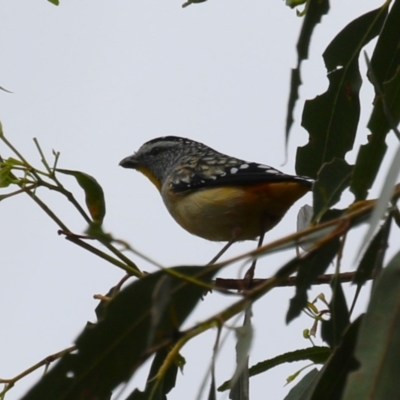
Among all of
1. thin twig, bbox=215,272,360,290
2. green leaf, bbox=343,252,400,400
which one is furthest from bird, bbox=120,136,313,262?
green leaf, bbox=343,252,400,400

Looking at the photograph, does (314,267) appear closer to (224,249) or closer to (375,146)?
(375,146)

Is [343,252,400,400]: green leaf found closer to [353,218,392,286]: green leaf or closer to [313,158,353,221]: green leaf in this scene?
[353,218,392,286]: green leaf

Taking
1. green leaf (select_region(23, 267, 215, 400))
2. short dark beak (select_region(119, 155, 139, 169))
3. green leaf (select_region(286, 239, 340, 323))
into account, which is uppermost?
short dark beak (select_region(119, 155, 139, 169))

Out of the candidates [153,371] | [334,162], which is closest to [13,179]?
[153,371]

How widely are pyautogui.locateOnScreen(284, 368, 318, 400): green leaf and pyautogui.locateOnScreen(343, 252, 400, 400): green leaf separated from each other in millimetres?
997

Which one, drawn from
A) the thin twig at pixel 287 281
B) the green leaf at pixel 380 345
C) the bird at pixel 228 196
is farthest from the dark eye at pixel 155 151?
the green leaf at pixel 380 345

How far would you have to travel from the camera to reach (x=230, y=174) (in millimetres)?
5098

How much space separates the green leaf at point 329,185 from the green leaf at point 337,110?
633mm

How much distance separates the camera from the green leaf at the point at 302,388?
9.47 feet

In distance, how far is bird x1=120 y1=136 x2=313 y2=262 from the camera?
4.74m

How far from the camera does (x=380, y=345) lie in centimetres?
183

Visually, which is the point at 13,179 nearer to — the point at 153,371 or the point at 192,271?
the point at 153,371

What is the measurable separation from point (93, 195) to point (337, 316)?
39.2 inches

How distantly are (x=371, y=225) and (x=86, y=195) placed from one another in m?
1.59
